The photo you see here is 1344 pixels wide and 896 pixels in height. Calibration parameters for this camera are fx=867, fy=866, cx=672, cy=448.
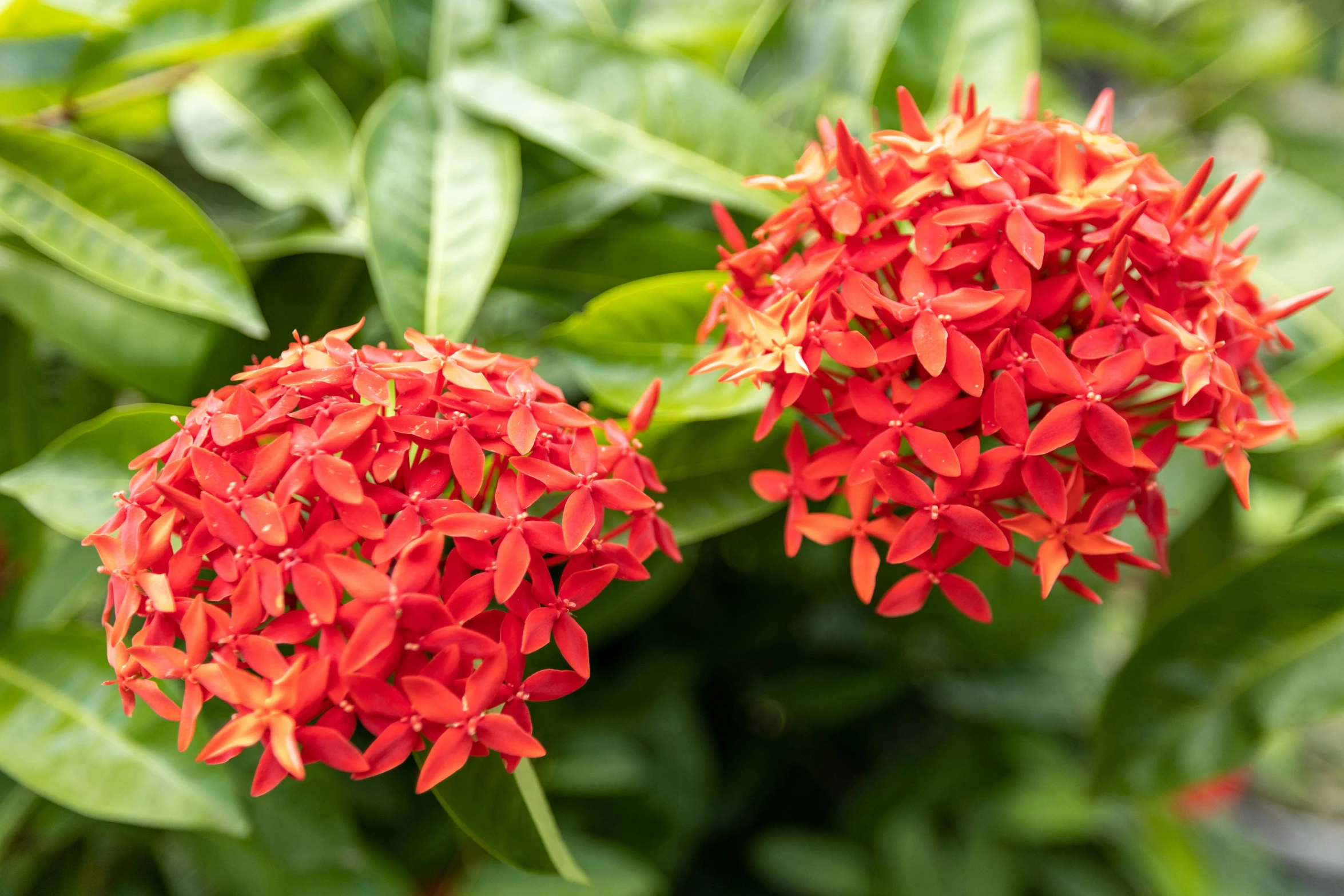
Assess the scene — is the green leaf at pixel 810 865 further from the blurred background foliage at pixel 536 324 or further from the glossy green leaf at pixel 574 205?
the glossy green leaf at pixel 574 205

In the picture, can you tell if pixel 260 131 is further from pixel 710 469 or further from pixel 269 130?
pixel 710 469

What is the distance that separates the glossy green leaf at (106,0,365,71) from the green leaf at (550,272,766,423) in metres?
0.41

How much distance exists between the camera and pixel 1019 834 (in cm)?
143

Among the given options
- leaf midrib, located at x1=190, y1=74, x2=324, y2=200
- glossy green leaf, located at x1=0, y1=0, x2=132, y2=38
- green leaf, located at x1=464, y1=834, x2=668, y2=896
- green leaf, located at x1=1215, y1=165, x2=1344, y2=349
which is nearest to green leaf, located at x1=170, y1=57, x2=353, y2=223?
leaf midrib, located at x1=190, y1=74, x2=324, y2=200

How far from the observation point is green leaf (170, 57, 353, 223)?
85 centimetres

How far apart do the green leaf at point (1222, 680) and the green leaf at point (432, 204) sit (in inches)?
26.8

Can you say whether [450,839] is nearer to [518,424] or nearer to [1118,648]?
[518,424]

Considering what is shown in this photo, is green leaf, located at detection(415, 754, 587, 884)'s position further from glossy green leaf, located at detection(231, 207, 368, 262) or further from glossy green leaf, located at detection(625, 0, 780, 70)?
glossy green leaf, located at detection(625, 0, 780, 70)

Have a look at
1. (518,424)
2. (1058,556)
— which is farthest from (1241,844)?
(518,424)

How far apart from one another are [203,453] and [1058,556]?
490mm

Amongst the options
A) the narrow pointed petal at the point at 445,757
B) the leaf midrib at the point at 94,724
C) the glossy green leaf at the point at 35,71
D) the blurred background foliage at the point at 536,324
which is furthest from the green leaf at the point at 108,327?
the narrow pointed petal at the point at 445,757

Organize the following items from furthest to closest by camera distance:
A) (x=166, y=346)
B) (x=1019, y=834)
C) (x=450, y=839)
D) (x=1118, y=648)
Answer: (x=1118, y=648) → (x=1019, y=834) → (x=450, y=839) → (x=166, y=346)

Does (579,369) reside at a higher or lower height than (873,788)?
higher

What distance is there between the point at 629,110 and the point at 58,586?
0.73 m
